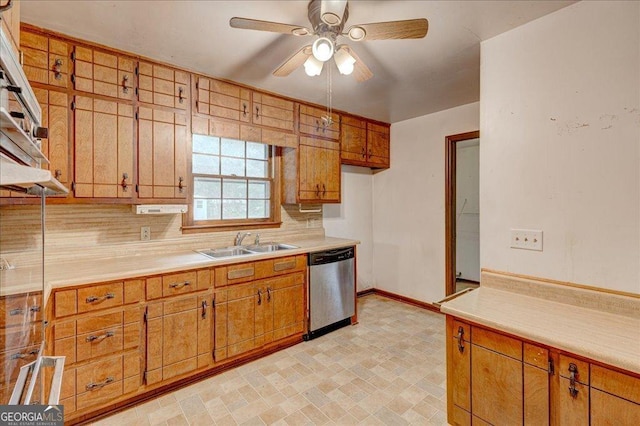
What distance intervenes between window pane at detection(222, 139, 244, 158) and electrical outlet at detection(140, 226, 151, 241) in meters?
1.02

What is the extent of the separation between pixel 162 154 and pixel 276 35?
1.25m

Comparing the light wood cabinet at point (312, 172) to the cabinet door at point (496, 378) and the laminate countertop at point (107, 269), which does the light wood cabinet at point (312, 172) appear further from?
the cabinet door at point (496, 378)

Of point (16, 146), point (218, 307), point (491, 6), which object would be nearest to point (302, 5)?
point (491, 6)

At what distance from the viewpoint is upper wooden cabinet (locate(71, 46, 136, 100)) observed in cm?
204

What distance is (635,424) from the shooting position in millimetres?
1120

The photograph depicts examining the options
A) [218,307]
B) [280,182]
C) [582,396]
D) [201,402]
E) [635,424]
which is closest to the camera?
[635,424]

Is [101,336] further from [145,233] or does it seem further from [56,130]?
[56,130]

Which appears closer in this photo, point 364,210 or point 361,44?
point 361,44

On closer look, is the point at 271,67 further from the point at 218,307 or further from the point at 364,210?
Answer: the point at 364,210

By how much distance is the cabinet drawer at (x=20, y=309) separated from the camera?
102 centimetres

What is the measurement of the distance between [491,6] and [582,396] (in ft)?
6.43

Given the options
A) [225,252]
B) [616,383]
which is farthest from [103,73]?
[616,383]

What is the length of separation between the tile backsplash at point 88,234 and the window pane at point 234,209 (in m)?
0.20

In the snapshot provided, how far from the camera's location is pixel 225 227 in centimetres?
304
